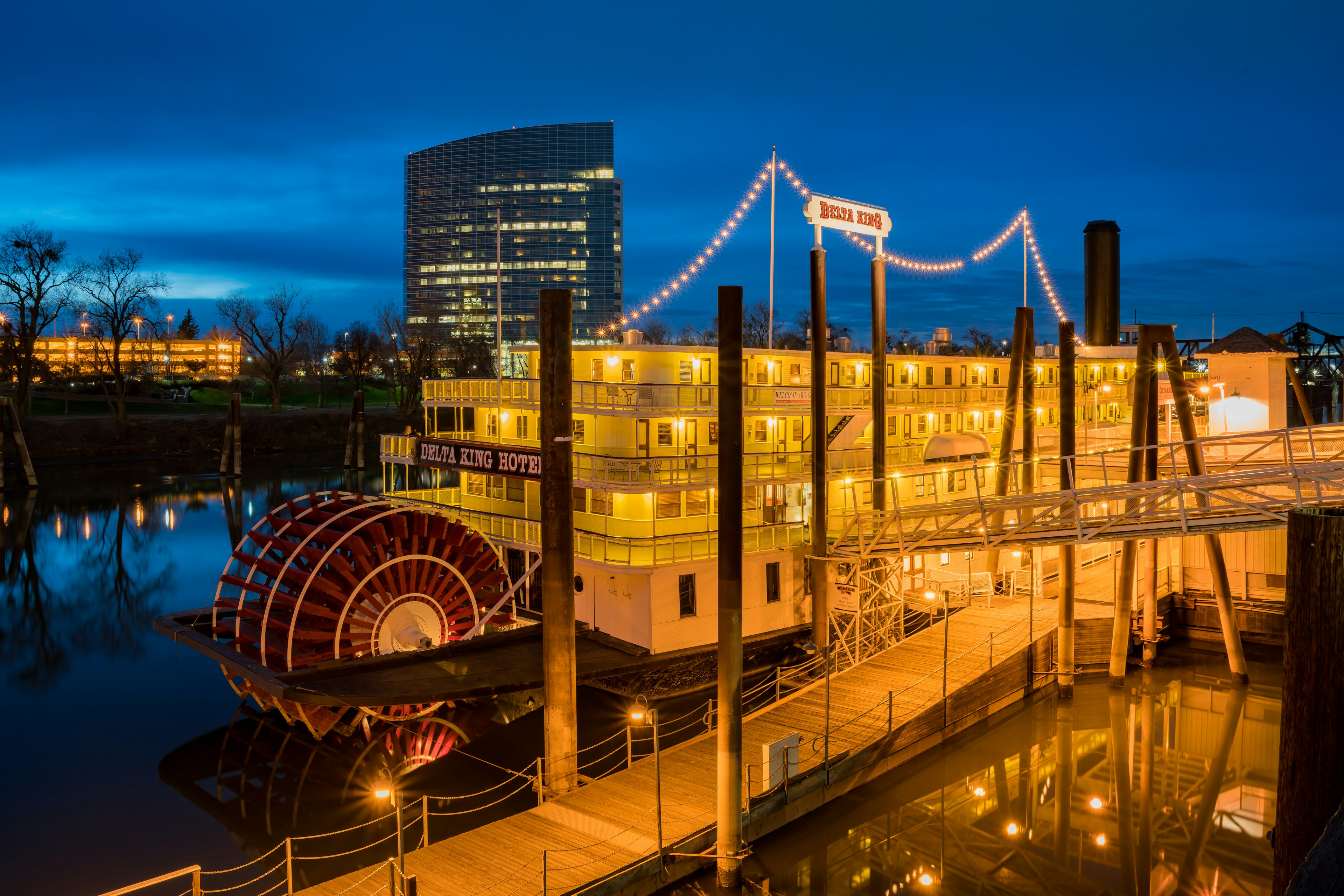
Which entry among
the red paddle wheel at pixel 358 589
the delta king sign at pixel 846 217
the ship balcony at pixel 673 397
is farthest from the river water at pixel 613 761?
the delta king sign at pixel 846 217

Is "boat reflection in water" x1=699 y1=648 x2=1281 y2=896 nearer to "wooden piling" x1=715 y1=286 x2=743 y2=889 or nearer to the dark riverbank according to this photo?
"wooden piling" x1=715 y1=286 x2=743 y2=889

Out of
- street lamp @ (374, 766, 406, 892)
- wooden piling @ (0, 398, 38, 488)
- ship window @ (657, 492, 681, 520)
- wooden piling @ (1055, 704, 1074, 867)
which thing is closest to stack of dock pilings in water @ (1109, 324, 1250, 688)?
wooden piling @ (1055, 704, 1074, 867)

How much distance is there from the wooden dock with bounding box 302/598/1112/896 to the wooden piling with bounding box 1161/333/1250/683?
2297 mm

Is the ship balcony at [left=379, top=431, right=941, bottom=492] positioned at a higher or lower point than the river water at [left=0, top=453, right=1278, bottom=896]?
higher

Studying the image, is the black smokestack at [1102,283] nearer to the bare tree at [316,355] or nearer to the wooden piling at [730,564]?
the wooden piling at [730,564]

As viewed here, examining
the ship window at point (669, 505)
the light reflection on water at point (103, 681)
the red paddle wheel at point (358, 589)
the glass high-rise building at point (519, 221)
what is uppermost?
the glass high-rise building at point (519, 221)

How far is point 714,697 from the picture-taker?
2042 cm

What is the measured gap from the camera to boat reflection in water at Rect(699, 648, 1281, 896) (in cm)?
1358

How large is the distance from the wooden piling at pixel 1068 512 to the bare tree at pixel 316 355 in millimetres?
78043

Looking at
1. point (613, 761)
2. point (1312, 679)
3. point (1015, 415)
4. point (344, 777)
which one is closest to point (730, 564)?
point (1312, 679)

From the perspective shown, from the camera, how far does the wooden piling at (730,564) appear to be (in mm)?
11211

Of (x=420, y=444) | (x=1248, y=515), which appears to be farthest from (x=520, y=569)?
(x=1248, y=515)

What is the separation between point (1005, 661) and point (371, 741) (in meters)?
12.4

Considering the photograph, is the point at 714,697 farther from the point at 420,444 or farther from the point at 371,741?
the point at 420,444
